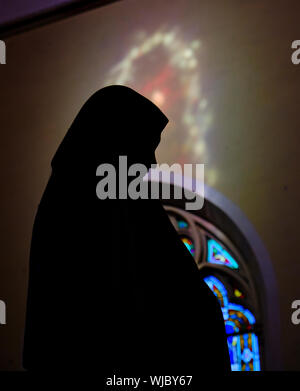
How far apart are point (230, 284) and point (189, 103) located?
1.42 metres

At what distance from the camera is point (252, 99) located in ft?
13.9

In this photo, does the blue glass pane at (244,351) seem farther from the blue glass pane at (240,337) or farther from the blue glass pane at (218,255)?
the blue glass pane at (218,255)

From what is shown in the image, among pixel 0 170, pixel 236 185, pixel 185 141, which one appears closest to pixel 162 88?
pixel 185 141

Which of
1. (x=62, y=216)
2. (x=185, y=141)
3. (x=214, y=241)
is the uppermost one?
(x=185, y=141)

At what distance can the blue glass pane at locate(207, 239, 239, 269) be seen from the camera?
4.18 m

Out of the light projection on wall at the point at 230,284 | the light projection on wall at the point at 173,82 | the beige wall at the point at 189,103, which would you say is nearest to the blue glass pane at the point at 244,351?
the light projection on wall at the point at 230,284

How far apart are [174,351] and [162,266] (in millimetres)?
171

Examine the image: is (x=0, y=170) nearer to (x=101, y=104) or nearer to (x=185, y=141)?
(x=185, y=141)

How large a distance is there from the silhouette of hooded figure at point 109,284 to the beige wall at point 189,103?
2.56 metres

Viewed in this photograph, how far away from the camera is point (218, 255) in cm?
423

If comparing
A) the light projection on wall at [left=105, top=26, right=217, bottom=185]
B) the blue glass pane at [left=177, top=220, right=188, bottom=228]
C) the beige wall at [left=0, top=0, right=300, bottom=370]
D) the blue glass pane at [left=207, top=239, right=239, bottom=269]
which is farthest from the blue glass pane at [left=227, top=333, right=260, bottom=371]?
the light projection on wall at [left=105, top=26, right=217, bottom=185]

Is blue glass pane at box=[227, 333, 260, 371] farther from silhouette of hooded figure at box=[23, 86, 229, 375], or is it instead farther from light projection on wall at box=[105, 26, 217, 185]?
silhouette of hooded figure at box=[23, 86, 229, 375]

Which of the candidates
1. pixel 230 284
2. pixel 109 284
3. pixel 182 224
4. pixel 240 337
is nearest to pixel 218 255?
pixel 230 284
